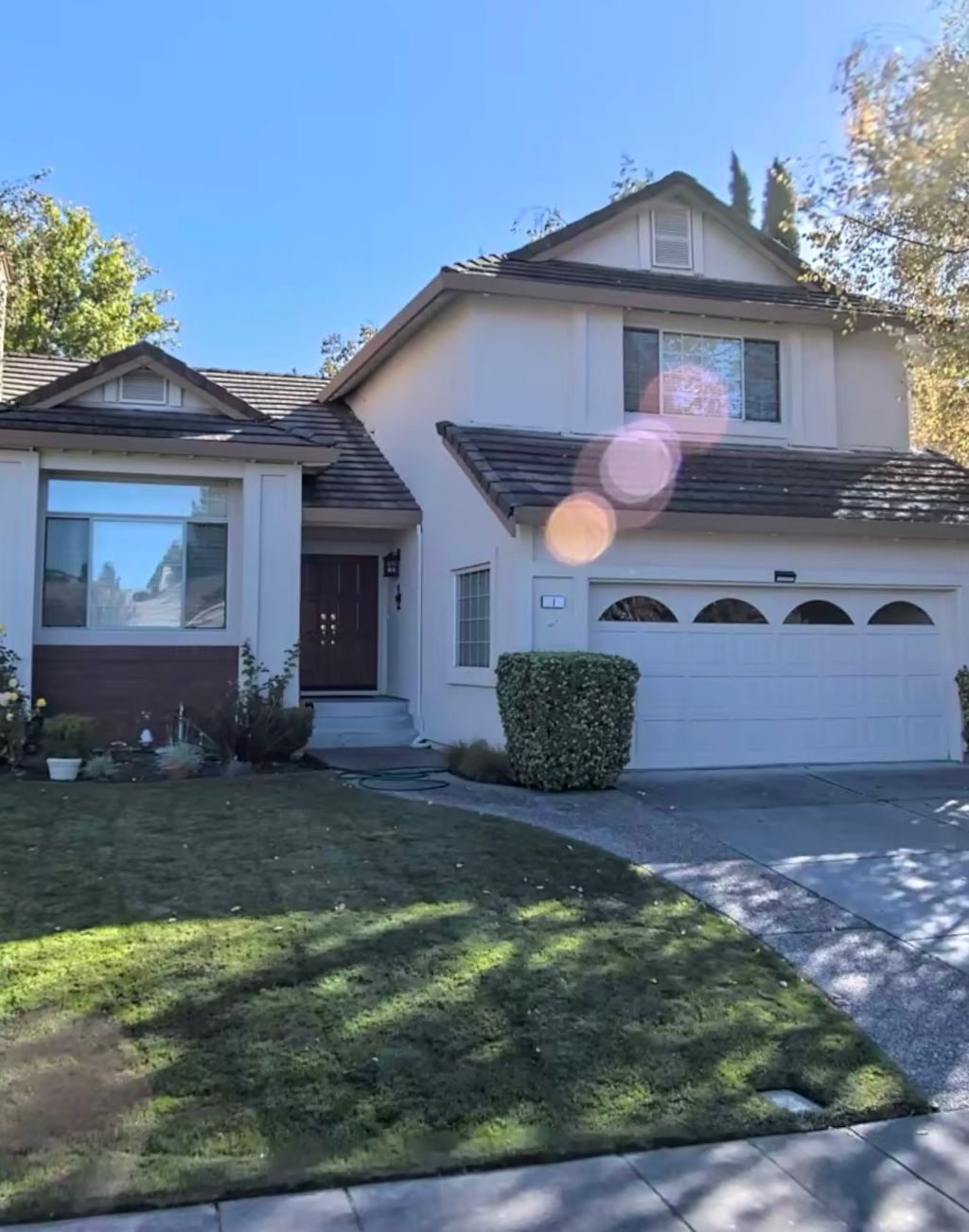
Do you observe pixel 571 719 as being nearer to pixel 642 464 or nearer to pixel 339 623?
pixel 642 464

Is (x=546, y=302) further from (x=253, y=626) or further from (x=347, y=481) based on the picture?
(x=253, y=626)

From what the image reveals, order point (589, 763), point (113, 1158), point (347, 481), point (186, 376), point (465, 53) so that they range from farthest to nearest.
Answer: point (347, 481) → point (465, 53) → point (186, 376) → point (589, 763) → point (113, 1158)

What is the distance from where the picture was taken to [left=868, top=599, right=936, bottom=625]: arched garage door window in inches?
472

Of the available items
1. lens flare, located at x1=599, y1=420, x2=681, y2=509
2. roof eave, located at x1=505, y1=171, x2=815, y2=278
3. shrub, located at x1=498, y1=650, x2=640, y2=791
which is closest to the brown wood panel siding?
shrub, located at x1=498, y1=650, x2=640, y2=791

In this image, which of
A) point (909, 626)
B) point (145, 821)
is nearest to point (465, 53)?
point (909, 626)

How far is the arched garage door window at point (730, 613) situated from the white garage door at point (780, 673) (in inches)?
0.4

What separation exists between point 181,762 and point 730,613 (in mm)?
6249

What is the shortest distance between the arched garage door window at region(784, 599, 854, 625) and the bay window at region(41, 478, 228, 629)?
22.3 feet

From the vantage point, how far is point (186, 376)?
11891 mm

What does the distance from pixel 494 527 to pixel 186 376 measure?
166 inches

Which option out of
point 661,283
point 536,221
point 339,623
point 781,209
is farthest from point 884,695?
point 781,209

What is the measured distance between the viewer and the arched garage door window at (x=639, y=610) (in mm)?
11055

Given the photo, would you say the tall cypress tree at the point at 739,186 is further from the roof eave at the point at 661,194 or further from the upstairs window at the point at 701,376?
the upstairs window at the point at 701,376

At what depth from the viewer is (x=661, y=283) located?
42.7 ft
